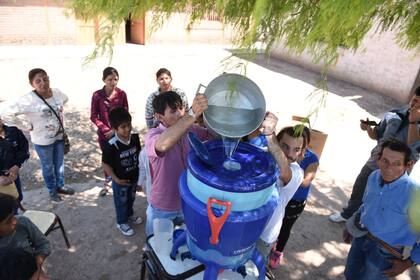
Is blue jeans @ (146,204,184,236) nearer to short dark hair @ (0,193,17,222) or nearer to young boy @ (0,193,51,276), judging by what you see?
young boy @ (0,193,51,276)

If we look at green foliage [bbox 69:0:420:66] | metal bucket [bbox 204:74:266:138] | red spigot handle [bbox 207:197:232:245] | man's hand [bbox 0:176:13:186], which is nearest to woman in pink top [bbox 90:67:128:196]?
man's hand [bbox 0:176:13:186]

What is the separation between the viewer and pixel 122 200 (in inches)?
127

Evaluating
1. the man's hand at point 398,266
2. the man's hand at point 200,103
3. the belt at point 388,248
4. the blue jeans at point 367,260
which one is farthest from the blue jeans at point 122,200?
the man's hand at point 398,266

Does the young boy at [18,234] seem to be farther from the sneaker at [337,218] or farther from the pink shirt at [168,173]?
the sneaker at [337,218]

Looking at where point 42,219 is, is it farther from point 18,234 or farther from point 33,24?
point 33,24

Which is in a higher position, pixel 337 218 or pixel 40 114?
pixel 40 114

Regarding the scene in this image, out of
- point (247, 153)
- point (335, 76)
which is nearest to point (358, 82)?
point (335, 76)

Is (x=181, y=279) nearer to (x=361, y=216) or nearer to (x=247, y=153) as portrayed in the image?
(x=247, y=153)

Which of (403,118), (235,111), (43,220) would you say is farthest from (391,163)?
(43,220)

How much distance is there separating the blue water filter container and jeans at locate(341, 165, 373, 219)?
215 centimetres

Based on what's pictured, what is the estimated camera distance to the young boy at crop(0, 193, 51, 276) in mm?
1886

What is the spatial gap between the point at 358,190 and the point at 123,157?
260 cm

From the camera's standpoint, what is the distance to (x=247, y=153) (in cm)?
185

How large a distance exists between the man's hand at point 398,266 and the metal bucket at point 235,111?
1500mm
